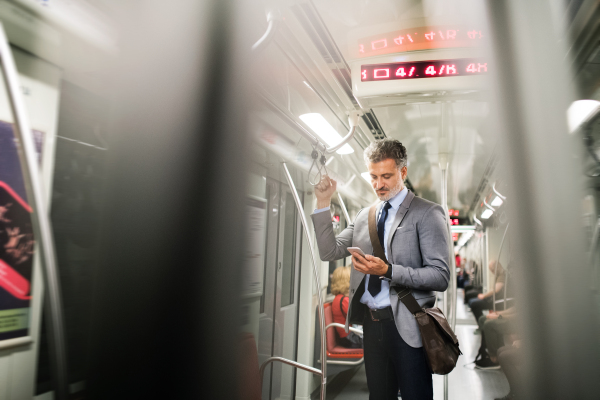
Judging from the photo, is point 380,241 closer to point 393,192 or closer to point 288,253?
point 393,192

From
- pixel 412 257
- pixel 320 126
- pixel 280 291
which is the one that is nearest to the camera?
pixel 412 257

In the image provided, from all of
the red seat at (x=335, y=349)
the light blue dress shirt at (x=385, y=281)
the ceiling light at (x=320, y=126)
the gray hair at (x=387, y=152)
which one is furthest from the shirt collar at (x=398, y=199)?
the red seat at (x=335, y=349)

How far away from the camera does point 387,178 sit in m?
1.73

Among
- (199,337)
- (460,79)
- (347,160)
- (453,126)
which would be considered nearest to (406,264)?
(460,79)

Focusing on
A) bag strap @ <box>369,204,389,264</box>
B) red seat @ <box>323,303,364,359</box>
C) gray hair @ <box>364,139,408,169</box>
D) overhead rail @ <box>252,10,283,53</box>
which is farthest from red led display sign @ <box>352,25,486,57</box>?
red seat @ <box>323,303,364,359</box>

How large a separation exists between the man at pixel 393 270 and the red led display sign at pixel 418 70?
55cm

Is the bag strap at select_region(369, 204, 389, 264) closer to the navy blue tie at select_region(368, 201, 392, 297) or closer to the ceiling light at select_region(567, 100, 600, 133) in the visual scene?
the navy blue tie at select_region(368, 201, 392, 297)

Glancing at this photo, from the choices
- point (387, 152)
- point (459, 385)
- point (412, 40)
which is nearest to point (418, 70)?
point (412, 40)

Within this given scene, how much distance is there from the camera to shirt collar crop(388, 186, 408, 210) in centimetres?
174

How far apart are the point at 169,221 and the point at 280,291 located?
9.28 ft

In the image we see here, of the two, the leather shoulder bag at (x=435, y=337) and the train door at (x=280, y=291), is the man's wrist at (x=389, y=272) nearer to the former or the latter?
the leather shoulder bag at (x=435, y=337)

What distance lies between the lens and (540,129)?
0.52m

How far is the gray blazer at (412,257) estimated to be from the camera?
152cm

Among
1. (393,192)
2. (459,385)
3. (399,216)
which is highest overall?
(393,192)
